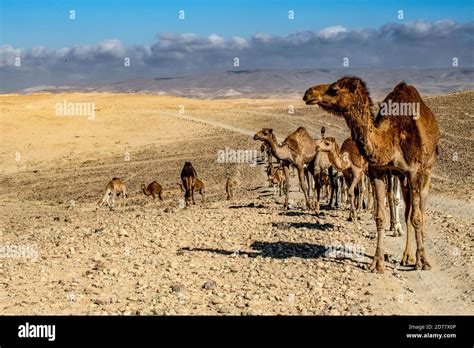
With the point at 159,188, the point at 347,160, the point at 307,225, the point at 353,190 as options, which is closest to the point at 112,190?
the point at 159,188

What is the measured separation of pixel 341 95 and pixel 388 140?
1.25 m

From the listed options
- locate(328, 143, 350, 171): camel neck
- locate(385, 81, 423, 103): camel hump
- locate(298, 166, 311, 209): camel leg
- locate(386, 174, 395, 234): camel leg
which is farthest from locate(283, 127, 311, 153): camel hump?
locate(385, 81, 423, 103): camel hump

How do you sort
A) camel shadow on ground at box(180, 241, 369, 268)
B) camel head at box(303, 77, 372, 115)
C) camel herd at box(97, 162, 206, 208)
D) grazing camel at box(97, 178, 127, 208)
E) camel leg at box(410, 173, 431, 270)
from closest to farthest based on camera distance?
1. camel head at box(303, 77, 372, 115)
2. camel leg at box(410, 173, 431, 270)
3. camel shadow on ground at box(180, 241, 369, 268)
4. camel herd at box(97, 162, 206, 208)
5. grazing camel at box(97, 178, 127, 208)

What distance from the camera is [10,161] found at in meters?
46.0

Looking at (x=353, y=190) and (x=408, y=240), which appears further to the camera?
(x=353, y=190)

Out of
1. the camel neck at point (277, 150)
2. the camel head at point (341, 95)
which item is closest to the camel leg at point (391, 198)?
A: the camel head at point (341, 95)

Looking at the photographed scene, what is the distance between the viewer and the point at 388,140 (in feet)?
38.4

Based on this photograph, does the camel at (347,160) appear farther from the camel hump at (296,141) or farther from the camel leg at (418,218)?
the camel leg at (418,218)

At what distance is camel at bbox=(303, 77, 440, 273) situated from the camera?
11508 millimetres

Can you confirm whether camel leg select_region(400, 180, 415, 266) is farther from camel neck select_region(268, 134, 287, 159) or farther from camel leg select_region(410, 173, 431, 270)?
camel neck select_region(268, 134, 287, 159)

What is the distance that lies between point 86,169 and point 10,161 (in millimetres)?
8654

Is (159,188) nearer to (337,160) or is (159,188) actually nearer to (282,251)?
(337,160)

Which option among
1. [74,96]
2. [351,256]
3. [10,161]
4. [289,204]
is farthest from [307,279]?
[74,96]
